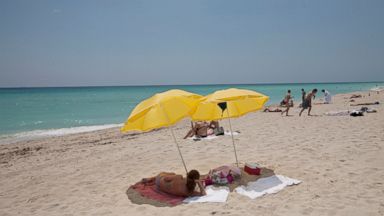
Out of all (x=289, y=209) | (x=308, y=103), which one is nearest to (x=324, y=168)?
(x=289, y=209)

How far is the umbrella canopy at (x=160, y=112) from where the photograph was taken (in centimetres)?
486

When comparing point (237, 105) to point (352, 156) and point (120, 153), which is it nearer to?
point (352, 156)

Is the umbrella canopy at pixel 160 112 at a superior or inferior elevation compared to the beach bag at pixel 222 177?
superior

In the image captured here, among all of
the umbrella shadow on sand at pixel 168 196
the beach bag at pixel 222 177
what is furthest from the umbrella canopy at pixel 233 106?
the umbrella shadow on sand at pixel 168 196

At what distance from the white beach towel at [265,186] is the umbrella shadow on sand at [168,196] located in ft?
0.62

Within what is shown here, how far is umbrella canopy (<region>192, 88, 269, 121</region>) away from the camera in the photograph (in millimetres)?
5598

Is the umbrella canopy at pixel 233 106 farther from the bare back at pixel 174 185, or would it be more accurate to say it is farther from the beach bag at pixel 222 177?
the bare back at pixel 174 185

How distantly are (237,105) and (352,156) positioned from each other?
303cm

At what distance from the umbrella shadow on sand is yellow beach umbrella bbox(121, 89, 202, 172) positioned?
98cm

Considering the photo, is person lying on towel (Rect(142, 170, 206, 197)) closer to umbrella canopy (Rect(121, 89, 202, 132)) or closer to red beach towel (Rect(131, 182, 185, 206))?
red beach towel (Rect(131, 182, 185, 206))

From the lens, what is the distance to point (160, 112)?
195 inches

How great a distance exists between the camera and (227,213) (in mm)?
4309

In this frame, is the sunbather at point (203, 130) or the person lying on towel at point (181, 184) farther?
the sunbather at point (203, 130)

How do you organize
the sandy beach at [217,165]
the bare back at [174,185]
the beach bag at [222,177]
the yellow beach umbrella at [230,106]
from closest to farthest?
1. the sandy beach at [217,165]
2. the bare back at [174,185]
3. the beach bag at [222,177]
4. the yellow beach umbrella at [230,106]
